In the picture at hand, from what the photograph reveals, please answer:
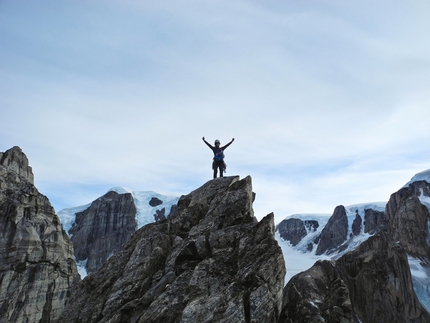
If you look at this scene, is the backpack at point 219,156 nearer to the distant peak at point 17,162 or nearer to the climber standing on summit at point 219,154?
the climber standing on summit at point 219,154

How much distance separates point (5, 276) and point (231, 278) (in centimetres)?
5623

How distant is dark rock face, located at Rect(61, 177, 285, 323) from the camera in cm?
1478

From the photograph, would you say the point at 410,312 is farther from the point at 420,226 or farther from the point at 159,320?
the point at 159,320

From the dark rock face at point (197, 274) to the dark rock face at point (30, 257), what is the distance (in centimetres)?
4685

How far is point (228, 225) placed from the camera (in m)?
20.3

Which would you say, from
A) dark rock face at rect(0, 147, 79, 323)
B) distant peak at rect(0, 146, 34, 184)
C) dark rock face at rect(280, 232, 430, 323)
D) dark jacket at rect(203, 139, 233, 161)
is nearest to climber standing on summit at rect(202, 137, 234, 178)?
dark jacket at rect(203, 139, 233, 161)

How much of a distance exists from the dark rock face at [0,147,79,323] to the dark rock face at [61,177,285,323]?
4685 cm

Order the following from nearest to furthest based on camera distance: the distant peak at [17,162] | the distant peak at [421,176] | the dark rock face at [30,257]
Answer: the dark rock face at [30,257] → the distant peak at [17,162] → the distant peak at [421,176]

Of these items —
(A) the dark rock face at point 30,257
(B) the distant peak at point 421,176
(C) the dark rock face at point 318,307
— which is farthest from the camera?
(B) the distant peak at point 421,176

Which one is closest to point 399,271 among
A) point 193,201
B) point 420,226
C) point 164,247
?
point 420,226

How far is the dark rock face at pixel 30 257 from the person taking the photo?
2255 inches

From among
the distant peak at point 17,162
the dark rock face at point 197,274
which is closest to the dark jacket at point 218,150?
the dark rock face at point 197,274

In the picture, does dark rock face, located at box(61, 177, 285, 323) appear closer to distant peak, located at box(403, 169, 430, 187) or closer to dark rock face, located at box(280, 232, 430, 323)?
dark rock face, located at box(280, 232, 430, 323)

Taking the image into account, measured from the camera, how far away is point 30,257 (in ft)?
200
